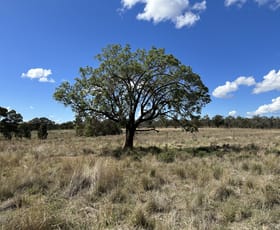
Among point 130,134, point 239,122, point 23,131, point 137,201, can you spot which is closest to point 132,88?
point 130,134

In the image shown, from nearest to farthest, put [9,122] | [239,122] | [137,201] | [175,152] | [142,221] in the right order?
[142,221]
[137,201]
[175,152]
[9,122]
[239,122]

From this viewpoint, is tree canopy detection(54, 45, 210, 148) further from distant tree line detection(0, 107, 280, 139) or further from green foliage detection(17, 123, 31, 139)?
green foliage detection(17, 123, 31, 139)

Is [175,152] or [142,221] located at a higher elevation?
[175,152]

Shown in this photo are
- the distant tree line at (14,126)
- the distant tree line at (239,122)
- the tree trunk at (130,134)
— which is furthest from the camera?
the distant tree line at (239,122)

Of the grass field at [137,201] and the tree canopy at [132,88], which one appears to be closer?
the grass field at [137,201]

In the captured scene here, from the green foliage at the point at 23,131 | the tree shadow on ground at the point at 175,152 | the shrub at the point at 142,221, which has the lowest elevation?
the shrub at the point at 142,221

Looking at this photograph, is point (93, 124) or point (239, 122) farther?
point (239, 122)

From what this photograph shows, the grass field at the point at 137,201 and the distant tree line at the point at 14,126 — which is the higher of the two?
the distant tree line at the point at 14,126

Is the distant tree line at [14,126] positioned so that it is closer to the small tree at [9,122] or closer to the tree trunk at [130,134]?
the small tree at [9,122]

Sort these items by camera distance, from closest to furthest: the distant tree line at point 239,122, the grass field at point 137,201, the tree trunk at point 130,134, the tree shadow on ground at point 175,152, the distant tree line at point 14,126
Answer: the grass field at point 137,201 < the tree shadow on ground at point 175,152 < the tree trunk at point 130,134 < the distant tree line at point 14,126 < the distant tree line at point 239,122

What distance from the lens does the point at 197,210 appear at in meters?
4.95

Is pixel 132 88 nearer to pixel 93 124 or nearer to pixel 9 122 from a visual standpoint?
pixel 93 124

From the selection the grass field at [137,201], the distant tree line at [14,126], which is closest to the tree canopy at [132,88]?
the grass field at [137,201]

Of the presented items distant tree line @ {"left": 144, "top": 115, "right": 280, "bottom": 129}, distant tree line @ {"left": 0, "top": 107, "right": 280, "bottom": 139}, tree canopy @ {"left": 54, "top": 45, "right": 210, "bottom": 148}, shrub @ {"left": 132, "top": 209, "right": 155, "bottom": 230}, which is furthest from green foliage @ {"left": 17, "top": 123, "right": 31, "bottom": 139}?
distant tree line @ {"left": 144, "top": 115, "right": 280, "bottom": 129}
